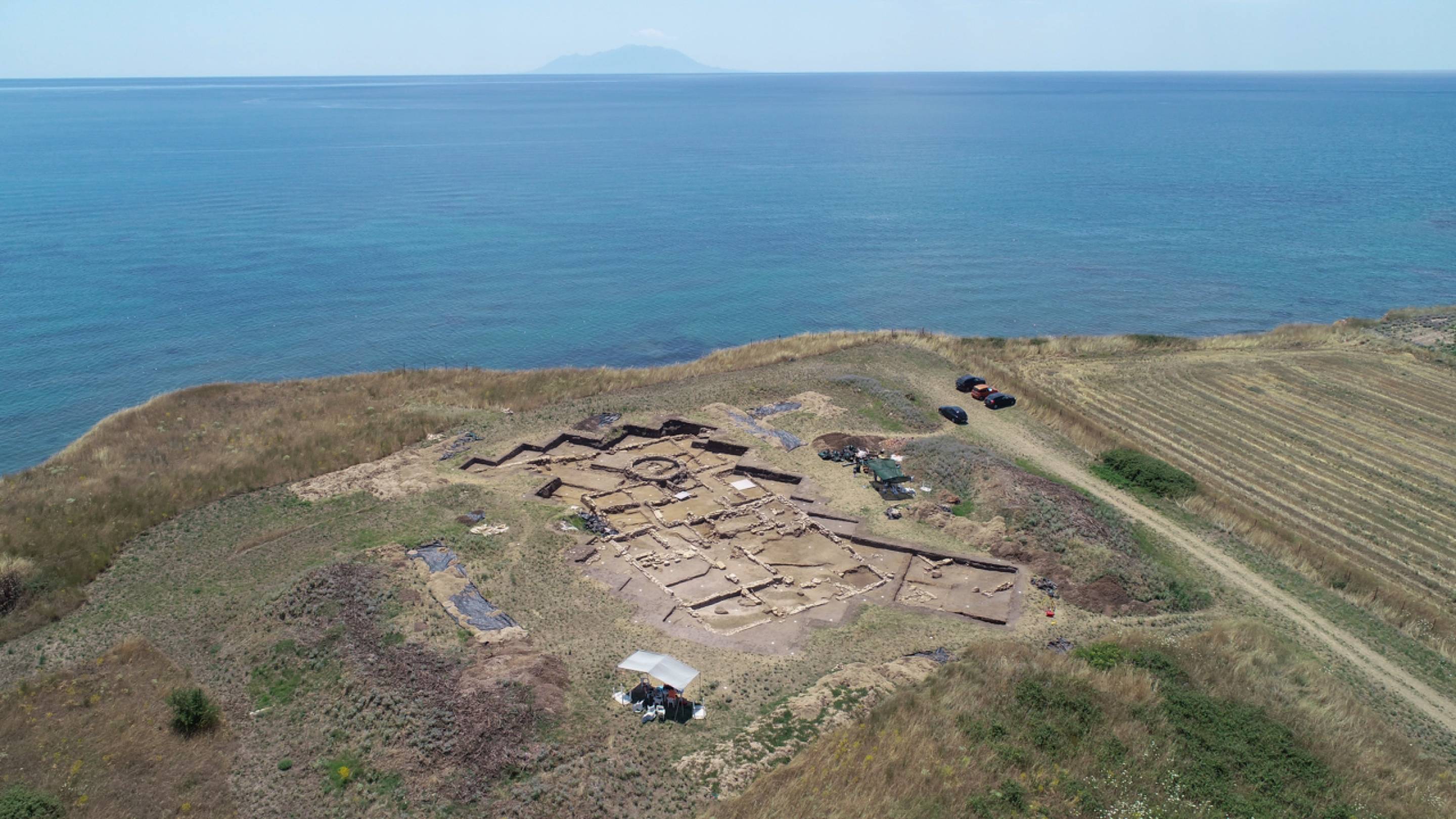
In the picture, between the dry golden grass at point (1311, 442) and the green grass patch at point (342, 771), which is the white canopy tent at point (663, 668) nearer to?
the green grass patch at point (342, 771)

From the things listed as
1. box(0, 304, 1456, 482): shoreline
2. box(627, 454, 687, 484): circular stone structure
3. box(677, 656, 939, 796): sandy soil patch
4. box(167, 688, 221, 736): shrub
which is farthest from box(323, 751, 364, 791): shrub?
box(0, 304, 1456, 482): shoreline

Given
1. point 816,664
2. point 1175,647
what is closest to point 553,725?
point 816,664

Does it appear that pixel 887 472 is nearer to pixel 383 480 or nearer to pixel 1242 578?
pixel 1242 578

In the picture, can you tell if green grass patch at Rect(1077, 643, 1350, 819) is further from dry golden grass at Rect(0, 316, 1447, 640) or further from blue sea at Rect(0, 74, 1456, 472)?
blue sea at Rect(0, 74, 1456, 472)

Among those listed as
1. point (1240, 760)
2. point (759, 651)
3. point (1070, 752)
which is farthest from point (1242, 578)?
point (759, 651)

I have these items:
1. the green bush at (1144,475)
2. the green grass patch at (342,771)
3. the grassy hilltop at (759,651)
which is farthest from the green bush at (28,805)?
the green bush at (1144,475)

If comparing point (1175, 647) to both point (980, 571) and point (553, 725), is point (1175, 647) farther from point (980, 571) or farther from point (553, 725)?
point (553, 725)
